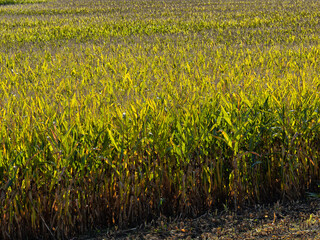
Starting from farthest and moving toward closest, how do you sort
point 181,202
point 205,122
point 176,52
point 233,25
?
point 233,25 → point 176,52 → point 205,122 → point 181,202

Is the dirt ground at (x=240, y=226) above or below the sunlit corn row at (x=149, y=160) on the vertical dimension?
below

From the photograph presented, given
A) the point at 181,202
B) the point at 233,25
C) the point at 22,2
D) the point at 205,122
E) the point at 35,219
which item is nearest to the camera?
the point at 35,219

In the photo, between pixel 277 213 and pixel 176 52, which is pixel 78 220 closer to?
pixel 277 213

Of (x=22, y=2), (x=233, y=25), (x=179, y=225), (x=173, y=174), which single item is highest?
(x=22, y=2)

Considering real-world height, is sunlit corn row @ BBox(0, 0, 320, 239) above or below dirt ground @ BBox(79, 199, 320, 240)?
above

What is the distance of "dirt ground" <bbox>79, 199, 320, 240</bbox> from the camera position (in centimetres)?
259

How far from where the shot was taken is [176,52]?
315 inches

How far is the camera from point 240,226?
2.70m

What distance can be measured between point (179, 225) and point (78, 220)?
618mm

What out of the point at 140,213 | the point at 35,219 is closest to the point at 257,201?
the point at 140,213

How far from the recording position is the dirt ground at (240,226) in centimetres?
259

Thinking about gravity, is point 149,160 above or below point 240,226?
above

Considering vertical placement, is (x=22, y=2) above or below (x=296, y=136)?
above

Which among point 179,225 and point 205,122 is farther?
point 205,122
